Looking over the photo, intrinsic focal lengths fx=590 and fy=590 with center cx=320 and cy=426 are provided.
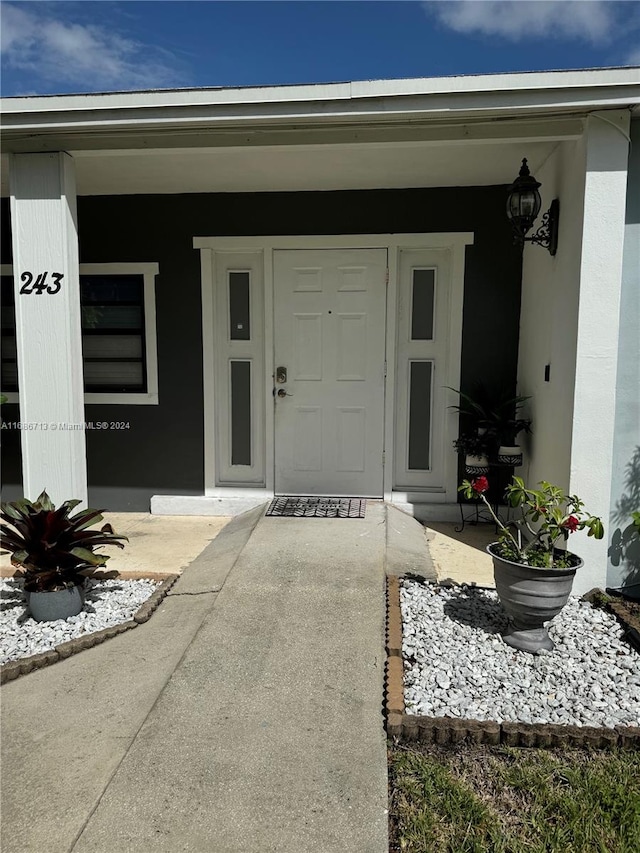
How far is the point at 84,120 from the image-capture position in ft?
10.7

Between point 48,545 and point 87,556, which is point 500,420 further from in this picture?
point 48,545

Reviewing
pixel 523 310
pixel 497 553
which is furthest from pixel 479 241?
pixel 497 553

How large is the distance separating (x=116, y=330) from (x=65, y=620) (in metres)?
2.65

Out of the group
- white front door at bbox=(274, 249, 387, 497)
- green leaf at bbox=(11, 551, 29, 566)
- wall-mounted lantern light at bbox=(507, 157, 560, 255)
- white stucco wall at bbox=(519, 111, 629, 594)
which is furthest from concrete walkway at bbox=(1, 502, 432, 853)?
wall-mounted lantern light at bbox=(507, 157, 560, 255)

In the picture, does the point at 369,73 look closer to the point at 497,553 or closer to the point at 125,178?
the point at 125,178

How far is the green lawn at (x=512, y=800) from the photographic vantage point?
1687 millimetres

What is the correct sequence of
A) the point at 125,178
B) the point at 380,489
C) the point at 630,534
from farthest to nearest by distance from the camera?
the point at 380,489
the point at 125,178
the point at 630,534

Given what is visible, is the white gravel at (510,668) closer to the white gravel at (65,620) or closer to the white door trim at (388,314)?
the white gravel at (65,620)

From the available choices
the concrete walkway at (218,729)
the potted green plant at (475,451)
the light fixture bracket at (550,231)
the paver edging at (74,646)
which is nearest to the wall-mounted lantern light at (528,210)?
Result: the light fixture bracket at (550,231)

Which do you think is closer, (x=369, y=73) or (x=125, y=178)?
(x=369, y=73)

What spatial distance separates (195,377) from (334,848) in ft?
12.2

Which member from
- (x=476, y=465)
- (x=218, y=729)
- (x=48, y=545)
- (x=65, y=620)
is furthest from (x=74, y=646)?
(x=476, y=465)

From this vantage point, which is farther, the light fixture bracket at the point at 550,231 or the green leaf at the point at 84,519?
the light fixture bracket at the point at 550,231

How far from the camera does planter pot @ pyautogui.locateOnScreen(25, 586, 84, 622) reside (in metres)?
2.94
